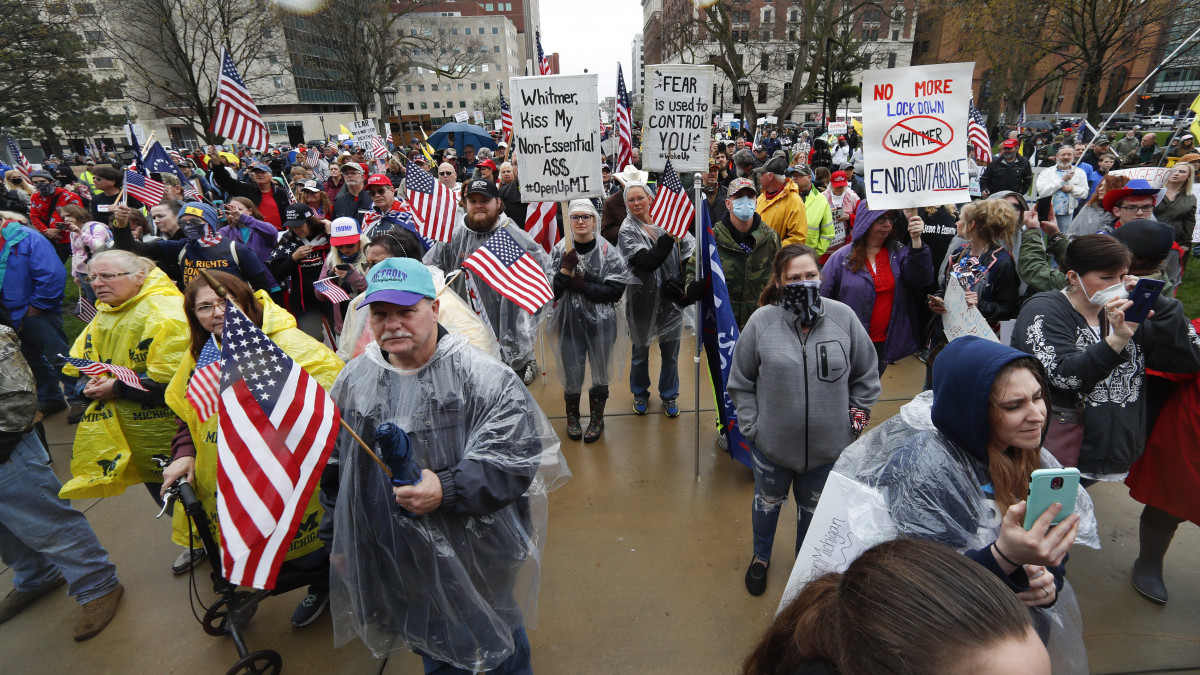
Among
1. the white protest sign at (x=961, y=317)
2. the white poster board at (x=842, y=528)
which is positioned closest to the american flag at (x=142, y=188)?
the white poster board at (x=842, y=528)

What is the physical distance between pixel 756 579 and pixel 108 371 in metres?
3.62

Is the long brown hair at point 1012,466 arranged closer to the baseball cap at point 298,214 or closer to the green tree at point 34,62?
the baseball cap at point 298,214

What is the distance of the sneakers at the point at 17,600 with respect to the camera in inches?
130

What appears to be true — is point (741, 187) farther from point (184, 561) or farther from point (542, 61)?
point (542, 61)

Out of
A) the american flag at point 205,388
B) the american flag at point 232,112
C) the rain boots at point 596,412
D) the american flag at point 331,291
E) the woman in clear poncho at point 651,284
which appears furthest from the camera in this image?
the american flag at point 232,112

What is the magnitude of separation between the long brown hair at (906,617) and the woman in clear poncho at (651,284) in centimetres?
375

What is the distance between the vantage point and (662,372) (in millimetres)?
5320

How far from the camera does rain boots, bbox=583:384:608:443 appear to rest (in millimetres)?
4965

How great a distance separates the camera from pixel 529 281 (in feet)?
13.2

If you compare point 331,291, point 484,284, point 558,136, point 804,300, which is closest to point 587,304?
point 484,284

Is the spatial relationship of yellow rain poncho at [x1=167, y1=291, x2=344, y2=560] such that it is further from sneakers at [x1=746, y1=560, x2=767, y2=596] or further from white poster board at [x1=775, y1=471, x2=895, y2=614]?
sneakers at [x1=746, y1=560, x2=767, y2=596]

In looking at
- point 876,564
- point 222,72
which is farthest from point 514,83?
point 876,564

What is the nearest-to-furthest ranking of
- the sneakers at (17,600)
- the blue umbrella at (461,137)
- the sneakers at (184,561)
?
the sneakers at (17,600), the sneakers at (184,561), the blue umbrella at (461,137)

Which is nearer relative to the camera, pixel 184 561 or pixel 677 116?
pixel 184 561
